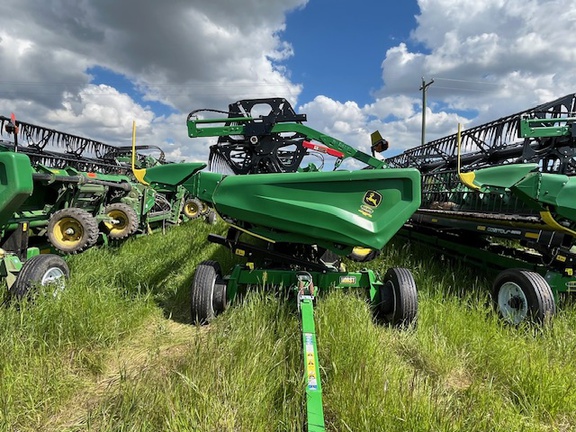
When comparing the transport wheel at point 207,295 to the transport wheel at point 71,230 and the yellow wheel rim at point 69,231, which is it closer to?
the transport wheel at point 71,230

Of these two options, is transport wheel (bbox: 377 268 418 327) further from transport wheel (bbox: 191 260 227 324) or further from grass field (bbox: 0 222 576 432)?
transport wheel (bbox: 191 260 227 324)

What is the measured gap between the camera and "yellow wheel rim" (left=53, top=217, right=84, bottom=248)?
464cm

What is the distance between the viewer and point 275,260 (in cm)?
305

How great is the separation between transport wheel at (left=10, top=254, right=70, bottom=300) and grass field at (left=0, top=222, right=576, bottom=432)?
0.15 meters

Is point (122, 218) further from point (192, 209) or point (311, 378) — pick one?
point (192, 209)

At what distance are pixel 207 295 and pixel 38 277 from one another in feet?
4.29

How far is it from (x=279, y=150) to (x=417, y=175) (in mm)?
2600

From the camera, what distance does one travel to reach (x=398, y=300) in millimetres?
2730

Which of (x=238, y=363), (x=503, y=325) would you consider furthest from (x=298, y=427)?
(x=503, y=325)

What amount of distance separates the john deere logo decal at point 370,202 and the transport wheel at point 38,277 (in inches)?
94.7

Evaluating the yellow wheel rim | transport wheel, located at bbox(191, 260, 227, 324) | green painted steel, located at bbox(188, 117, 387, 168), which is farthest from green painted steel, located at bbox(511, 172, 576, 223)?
the yellow wheel rim

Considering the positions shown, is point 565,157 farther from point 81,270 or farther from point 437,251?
point 81,270

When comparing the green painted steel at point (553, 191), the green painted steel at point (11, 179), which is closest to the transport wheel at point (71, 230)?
the green painted steel at point (11, 179)

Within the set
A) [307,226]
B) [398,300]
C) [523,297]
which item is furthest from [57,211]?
[523,297]
